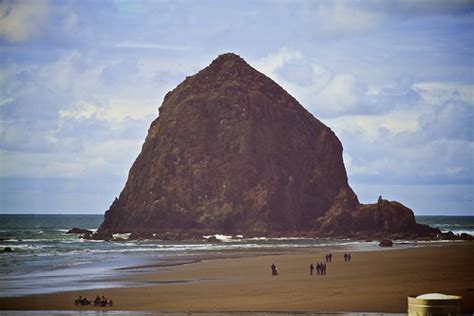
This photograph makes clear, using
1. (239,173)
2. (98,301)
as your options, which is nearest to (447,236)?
(239,173)

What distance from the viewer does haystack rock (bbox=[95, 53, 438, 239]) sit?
65000 mm

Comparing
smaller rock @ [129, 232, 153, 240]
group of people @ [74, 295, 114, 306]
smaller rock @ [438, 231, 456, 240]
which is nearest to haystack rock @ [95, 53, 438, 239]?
smaller rock @ [129, 232, 153, 240]

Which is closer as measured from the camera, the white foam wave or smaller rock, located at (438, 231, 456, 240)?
smaller rock, located at (438, 231, 456, 240)

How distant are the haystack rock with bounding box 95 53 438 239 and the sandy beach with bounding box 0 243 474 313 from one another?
3114cm

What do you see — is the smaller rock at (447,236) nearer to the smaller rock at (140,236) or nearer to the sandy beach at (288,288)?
the smaller rock at (140,236)

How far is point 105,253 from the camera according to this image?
4362 centimetres

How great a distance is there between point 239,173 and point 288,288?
142 ft

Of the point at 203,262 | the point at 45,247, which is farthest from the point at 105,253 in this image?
the point at 203,262

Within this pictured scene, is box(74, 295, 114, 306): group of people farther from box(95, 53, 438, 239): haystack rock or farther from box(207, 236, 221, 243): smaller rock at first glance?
box(95, 53, 438, 239): haystack rock

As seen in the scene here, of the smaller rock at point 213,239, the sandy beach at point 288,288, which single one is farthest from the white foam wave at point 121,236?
the sandy beach at point 288,288

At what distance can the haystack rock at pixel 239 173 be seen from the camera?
213 ft

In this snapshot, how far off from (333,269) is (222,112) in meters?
42.2

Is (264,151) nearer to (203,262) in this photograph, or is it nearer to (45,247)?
(45,247)

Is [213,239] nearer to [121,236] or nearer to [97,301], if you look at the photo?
[121,236]
